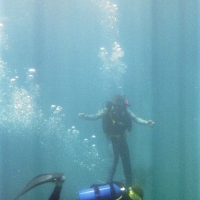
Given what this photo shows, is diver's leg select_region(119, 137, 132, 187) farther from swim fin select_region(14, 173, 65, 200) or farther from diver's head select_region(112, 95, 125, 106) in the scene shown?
swim fin select_region(14, 173, 65, 200)

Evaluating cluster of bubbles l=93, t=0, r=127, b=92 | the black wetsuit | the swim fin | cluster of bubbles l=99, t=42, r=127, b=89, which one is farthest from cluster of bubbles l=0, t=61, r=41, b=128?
the swim fin

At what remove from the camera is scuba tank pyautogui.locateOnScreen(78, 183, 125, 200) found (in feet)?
10.3

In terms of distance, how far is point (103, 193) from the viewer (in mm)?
3178

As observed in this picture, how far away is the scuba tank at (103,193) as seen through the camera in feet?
10.3

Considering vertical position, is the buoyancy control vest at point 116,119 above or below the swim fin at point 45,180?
above

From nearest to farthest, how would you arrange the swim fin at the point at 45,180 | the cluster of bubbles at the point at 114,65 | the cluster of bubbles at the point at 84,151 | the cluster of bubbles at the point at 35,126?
the swim fin at the point at 45,180 < the cluster of bubbles at the point at 35,126 < the cluster of bubbles at the point at 84,151 < the cluster of bubbles at the point at 114,65

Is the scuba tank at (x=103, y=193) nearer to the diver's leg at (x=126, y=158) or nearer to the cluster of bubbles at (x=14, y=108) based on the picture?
the diver's leg at (x=126, y=158)

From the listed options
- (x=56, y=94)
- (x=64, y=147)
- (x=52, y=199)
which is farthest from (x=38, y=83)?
(x=52, y=199)

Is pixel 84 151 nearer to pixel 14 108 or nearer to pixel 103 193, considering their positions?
pixel 14 108

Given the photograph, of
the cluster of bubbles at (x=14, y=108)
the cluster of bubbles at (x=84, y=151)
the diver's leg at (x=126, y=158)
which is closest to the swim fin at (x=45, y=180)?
the diver's leg at (x=126, y=158)

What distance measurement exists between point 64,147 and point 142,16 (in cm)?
1341

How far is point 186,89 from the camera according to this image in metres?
23.3

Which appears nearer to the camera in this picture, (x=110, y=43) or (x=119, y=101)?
(x=119, y=101)

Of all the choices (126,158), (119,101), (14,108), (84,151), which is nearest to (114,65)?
(84,151)
